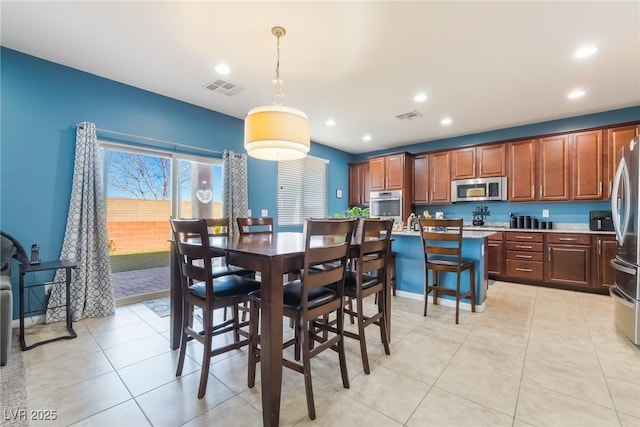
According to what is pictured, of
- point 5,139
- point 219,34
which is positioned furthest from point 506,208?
point 5,139

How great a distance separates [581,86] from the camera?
329 centimetres

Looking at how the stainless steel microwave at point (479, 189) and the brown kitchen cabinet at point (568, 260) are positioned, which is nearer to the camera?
the brown kitchen cabinet at point (568, 260)

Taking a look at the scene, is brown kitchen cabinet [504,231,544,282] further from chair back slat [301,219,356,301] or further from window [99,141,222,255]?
window [99,141,222,255]

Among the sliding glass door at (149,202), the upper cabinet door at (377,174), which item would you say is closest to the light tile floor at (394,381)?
the sliding glass door at (149,202)

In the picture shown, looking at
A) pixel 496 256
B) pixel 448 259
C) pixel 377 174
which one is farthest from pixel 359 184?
pixel 448 259

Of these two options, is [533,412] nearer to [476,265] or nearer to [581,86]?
[476,265]

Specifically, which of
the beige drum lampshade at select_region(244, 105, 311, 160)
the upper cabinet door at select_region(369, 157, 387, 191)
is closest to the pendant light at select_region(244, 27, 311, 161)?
the beige drum lampshade at select_region(244, 105, 311, 160)

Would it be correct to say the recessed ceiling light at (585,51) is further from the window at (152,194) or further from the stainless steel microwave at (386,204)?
the window at (152,194)

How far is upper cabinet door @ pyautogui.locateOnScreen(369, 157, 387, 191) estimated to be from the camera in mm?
5926

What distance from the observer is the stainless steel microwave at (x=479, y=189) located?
4.77m

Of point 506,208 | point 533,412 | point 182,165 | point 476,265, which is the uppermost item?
point 182,165

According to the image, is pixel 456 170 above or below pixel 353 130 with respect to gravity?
below

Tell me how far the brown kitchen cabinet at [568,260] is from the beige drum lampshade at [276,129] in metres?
4.17

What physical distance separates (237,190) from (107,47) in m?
2.12
